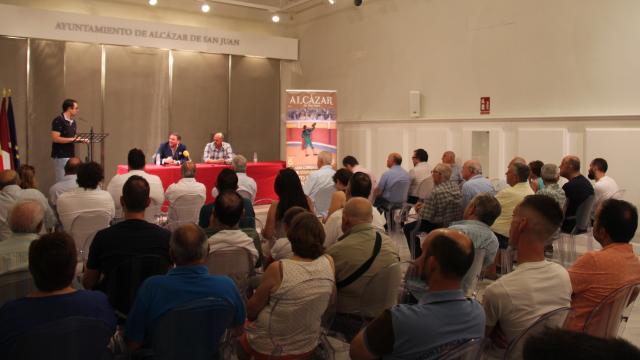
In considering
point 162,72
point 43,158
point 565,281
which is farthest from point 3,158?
point 565,281

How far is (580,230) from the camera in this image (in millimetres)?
6332

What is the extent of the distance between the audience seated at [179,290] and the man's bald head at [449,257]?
0.91 meters

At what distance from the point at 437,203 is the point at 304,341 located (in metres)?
3.40

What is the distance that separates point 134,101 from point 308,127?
3785 millimetres

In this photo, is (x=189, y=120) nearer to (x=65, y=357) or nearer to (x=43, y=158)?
(x=43, y=158)

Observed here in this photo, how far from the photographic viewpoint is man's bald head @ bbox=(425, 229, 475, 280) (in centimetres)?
228

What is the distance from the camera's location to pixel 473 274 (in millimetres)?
3852

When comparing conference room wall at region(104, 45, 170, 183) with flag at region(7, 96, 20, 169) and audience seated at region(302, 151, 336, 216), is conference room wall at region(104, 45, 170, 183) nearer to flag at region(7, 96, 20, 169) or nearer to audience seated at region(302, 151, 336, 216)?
flag at region(7, 96, 20, 169)

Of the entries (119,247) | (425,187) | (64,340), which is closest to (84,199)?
(119,247)

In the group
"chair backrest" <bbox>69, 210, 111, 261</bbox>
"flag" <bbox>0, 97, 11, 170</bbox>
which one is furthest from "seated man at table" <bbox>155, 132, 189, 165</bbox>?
"chair backrest" <bbox>69, 210, 111, 261</bbox>

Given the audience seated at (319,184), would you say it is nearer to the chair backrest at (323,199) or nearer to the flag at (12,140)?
the chair backrest at (323,199)

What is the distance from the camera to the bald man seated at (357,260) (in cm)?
331

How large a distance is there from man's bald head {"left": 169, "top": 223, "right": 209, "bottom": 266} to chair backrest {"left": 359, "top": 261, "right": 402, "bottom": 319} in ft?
3.38

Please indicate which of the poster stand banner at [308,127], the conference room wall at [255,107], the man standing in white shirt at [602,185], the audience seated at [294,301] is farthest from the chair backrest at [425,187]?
the conference room wall at [255,107]
